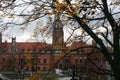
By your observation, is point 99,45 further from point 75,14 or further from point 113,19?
point 75,14

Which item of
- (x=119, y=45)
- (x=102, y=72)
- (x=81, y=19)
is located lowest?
(x=102, y=72)

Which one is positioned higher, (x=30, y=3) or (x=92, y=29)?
(x=30, y=3)

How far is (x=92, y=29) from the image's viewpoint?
410 inches

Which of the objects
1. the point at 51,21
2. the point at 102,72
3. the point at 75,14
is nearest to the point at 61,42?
the point at 51,21

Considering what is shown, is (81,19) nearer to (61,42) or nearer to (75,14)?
(75,14)

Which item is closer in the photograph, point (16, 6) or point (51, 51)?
point (16, 6)

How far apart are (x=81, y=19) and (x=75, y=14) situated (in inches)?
26.4

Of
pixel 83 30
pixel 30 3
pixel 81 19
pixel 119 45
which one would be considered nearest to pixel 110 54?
pixel 119 45

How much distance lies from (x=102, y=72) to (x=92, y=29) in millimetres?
1289

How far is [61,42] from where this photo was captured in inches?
447

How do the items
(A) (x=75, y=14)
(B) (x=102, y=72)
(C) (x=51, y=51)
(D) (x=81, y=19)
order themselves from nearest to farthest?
(A) (x=75, y=14) → (D) (x=81, y=19) → (B) (x=102, y=72) → (C) (x=51, y=51)

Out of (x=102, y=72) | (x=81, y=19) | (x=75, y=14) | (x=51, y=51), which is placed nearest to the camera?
(x=75, y=14)

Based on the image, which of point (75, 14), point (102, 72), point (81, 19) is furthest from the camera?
point (102, 72)

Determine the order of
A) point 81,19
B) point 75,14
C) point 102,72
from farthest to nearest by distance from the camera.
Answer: point 102,72, point 81,19, point 75,14
